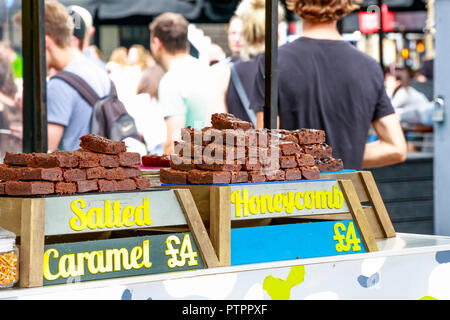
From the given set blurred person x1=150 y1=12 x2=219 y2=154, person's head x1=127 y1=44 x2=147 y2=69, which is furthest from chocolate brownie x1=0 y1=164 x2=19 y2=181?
person's head x1=127 y1=44 x2=147 y2=69

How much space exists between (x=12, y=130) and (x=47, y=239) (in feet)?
11.2

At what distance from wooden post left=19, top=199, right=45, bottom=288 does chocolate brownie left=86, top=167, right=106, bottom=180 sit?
0.84 ft

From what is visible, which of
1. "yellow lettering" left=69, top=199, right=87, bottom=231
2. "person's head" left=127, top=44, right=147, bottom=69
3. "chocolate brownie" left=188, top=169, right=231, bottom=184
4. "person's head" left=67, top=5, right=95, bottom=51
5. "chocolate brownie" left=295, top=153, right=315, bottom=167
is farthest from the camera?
"person's head" left=127, top=44, right=147, bottom=69

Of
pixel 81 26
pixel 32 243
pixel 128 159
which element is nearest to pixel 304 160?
pixel 128 159

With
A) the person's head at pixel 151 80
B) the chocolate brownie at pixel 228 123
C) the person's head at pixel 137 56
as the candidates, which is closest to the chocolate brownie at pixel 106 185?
the chocolate brownie at pixel 228 123

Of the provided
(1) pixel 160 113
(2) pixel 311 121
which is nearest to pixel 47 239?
(2) pixel 311 121

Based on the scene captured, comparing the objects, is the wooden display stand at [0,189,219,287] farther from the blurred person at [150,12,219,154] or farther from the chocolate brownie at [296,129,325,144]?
the blurred person at [150,12,219,154]

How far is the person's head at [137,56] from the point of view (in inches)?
240

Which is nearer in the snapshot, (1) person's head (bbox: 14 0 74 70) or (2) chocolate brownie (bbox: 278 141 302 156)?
(2) chocolate brownie (bbox: 278 141 302 156)

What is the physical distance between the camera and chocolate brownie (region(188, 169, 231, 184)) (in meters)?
2.58

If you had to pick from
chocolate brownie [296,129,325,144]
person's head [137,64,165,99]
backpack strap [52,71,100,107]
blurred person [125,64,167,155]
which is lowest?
chocolate brownie [296,129,325,144]

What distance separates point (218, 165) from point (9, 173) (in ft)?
2.13

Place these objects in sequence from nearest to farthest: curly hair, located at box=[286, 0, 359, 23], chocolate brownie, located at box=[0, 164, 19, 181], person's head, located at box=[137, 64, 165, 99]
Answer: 1. chocolate brownie, located at box=[0, 164, 19, 181]
2. curly hair, located at box=[286, 0, 359, 23]
3. person's head, located at box=[137, 64, 165, 99]
